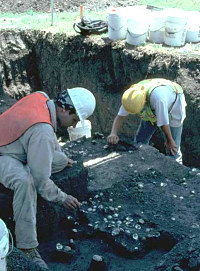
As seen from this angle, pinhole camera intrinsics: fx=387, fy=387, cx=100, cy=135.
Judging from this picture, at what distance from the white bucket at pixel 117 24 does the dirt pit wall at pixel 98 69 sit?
0.19 meters

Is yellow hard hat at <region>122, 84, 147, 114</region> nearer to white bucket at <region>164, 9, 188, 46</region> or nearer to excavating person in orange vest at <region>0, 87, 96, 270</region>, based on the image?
excavating person in orange vest at <region>0, 87, 96, 270</region>

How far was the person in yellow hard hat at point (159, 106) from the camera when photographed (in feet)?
15.6

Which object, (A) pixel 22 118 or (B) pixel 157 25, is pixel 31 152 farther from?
(B) pixel 157 25

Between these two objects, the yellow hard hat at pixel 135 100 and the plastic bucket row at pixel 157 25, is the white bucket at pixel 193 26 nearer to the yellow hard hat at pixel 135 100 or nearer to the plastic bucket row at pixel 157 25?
the plastic bucket row at pixel 157 25

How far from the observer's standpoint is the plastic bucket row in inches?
299

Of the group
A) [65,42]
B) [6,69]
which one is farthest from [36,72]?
[65,42]

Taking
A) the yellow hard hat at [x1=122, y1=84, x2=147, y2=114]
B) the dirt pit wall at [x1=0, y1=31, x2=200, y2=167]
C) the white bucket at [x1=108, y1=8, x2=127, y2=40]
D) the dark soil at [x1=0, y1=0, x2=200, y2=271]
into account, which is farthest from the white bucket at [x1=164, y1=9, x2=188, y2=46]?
the yellow hard hat at [x1=122, y1=84, x2=147, y2=114]

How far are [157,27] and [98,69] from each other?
5.25 feet

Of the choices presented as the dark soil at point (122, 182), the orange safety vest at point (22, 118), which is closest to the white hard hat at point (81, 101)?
the orange safety vest at point (22, 118)

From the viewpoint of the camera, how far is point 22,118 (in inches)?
135

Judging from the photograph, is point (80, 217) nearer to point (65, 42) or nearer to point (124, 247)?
point (124, 247)

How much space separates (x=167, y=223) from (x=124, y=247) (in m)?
0.58

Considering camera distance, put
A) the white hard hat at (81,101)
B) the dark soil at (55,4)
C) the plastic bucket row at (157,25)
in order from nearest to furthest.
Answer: the white hard hat at (81,101) < the plastic bucket row at (157,25) < the dark soil at (55,4)

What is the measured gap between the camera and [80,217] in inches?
168
